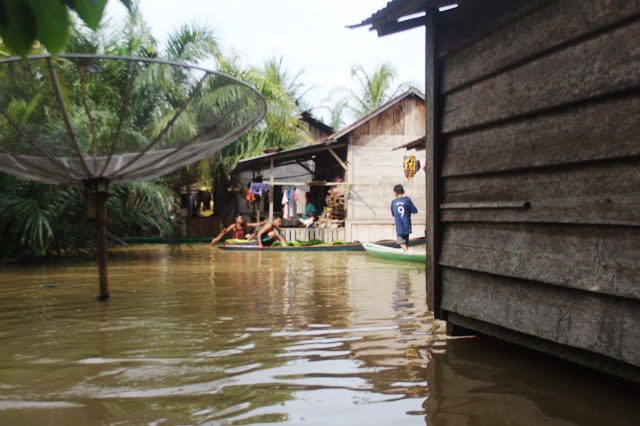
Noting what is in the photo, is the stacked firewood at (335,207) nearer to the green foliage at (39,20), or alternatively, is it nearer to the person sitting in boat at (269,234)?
the person sitting in boat at (269,234)

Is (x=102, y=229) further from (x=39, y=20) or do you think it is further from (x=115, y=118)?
(x=39, y=20)

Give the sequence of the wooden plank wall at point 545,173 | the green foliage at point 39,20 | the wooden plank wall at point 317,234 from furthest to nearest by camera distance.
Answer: the wooden plank wall at point 317,234
the wooden plank wall at point 545,173
the green foliage at point 39,20

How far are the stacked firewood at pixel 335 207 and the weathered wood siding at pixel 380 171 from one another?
0.94 m

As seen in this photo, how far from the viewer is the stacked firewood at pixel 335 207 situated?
18.5 m

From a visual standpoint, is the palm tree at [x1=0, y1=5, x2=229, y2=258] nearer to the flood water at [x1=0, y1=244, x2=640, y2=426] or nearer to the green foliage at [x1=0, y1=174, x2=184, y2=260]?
the green foliage at [x1=0, y1=174, x2=184, y2=260]

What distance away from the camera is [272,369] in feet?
10.4

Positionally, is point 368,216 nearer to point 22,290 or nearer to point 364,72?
point 22,290

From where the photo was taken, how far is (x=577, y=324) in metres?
2.68

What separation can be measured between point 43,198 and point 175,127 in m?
6.27

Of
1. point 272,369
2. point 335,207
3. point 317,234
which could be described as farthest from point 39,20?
point 335,207

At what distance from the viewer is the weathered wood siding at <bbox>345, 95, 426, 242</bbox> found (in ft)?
57.7

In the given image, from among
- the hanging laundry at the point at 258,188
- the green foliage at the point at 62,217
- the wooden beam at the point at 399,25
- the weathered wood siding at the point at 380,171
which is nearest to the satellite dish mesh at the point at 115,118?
the wooden beam at the point at 399,25

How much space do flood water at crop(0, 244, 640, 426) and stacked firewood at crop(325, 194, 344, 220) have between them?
12.4 m

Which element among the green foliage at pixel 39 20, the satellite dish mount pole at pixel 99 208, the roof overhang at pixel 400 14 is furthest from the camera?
the satellite dish mount pole at pixel 99 208
